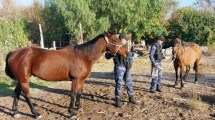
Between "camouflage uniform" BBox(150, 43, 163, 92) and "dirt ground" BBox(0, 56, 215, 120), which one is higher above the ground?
"camouflage uniform" BBox(150, 43, 163, 92)

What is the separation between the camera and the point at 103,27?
31375 millimetres

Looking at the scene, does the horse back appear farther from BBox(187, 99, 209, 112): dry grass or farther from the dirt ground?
BBox(187, 99, 209, 112): dry grass

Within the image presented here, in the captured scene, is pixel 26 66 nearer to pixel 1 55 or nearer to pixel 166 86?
pixel 166 86

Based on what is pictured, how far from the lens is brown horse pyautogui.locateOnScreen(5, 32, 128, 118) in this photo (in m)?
7.16

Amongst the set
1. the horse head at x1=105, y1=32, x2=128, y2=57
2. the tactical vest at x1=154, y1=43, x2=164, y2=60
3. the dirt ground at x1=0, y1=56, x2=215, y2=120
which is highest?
the horse head at x1=105, y1=32, x2=128, y2=57

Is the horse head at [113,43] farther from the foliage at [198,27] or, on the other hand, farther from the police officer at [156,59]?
the foliage at [198,27]

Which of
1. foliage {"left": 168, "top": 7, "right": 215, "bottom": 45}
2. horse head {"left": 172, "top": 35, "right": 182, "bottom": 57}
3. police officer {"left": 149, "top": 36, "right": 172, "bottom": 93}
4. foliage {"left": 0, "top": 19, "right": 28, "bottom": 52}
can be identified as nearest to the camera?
police officer {"left": 149, "top": 36, "right": 172, "bottom": 93}

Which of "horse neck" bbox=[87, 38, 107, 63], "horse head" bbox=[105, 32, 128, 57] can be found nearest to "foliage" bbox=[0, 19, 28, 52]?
"horse neck" bbox=[87, 38, 107, 63]

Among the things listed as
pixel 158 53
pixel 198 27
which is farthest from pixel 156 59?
pixel 198 27

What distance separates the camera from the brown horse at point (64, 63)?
23.5 feet

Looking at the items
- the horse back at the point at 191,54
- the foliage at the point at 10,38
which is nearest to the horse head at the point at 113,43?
the horse back at the point at 191,54

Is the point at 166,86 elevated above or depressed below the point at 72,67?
below

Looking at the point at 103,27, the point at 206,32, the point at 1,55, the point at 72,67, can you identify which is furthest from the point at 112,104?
the point at 206,32

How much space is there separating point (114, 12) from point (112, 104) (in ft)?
81.1
